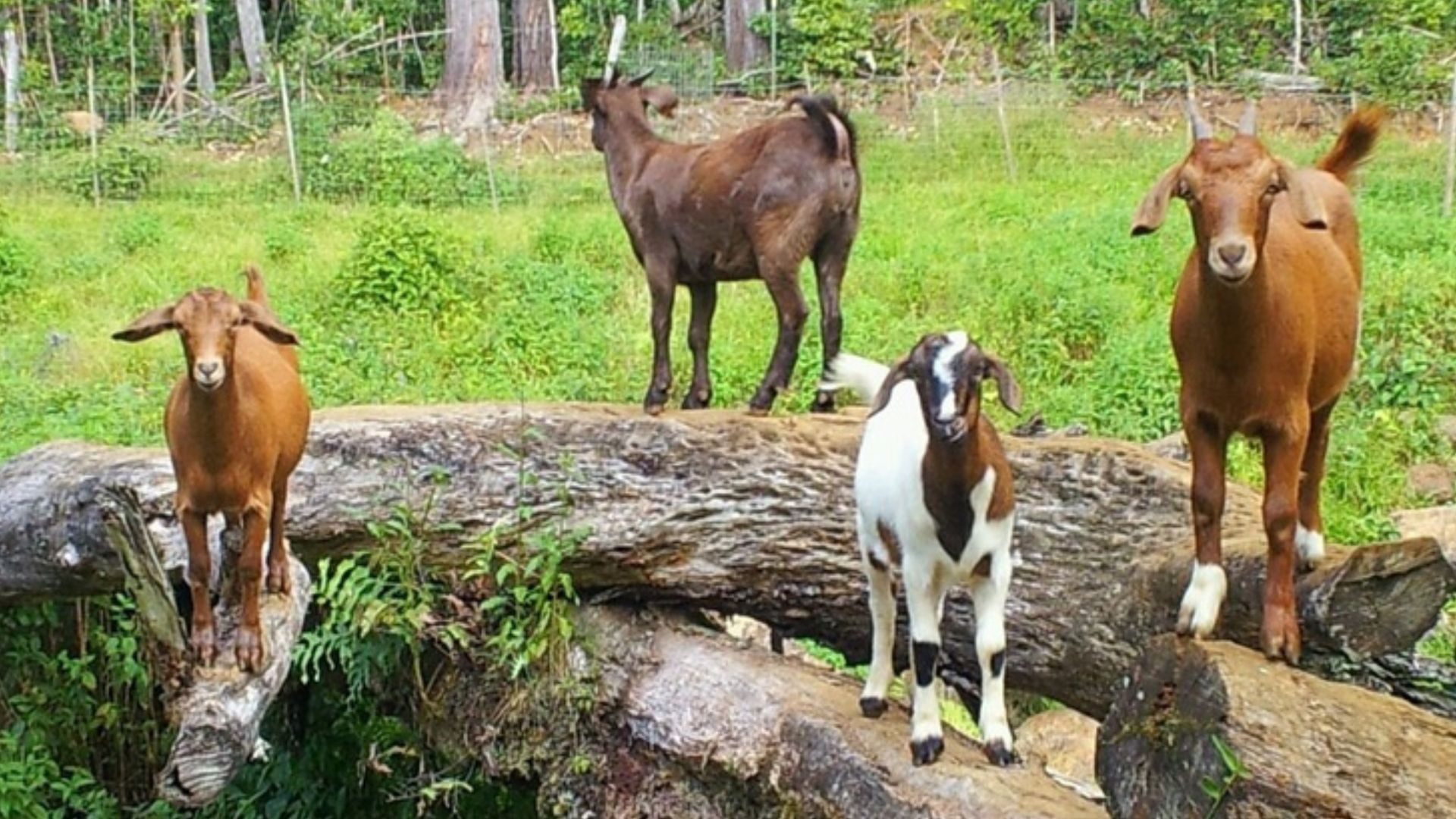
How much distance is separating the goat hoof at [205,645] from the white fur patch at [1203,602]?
2707 millimetres

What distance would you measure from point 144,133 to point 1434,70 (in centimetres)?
1614

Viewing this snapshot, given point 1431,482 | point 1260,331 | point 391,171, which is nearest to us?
point 1260,331

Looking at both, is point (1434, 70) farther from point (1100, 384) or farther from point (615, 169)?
point (615, 169)

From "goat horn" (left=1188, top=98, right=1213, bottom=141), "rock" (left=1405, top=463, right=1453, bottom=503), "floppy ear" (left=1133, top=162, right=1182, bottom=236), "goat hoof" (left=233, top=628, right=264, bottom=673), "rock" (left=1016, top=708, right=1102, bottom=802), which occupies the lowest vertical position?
"rock" (left=1016, top=708, right=1102, bottom=802)

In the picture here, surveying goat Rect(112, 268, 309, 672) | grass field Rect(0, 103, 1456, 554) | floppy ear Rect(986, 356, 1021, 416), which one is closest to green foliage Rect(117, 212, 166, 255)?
grass field Rect(0, 103, 1456, 554)

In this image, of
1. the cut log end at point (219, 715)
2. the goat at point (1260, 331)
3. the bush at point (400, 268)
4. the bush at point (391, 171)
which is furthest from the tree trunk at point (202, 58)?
the goat at point (1260, 331)

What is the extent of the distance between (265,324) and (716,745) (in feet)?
6.28

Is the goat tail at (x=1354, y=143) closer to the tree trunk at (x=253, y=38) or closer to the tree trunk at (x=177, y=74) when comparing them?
the tree trunk at (x=177, y=74)

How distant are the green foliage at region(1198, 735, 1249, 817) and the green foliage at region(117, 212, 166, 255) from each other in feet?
42.3

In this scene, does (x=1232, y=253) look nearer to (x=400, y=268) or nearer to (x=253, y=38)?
(x=400, y=268)

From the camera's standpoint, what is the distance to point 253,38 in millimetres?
28094

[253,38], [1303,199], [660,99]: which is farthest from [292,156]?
[1303,199]

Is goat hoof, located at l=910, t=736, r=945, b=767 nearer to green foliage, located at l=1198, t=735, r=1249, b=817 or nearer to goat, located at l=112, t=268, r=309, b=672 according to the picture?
green foliage, located at l=1198, t=735, r=1249, b=817

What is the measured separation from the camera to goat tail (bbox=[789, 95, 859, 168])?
6254 millimetres
